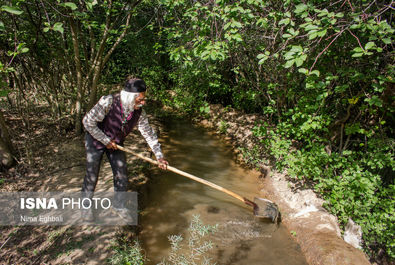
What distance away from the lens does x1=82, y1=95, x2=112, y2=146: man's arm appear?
272cm

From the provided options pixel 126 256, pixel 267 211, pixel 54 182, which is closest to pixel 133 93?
pixel 126 256

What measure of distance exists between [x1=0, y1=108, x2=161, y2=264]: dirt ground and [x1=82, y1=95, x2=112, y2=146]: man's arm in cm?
130

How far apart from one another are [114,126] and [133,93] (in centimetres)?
54

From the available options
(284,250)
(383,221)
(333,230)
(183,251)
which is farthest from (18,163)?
(383,221)

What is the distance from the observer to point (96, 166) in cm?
298

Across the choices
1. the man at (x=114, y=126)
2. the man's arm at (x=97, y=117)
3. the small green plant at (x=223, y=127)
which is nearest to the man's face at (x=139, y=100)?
the man at (x=114, y=126)

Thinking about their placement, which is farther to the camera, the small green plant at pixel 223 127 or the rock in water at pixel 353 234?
the small green plant at pixel 223 127

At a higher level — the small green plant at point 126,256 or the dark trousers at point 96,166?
the dark trousers at point 96,166

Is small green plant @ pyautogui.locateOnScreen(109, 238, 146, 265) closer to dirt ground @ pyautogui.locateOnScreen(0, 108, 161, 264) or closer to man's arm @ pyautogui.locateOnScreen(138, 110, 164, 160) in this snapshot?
dirt ground @ pyautogui.locateOnScreen(0, 108, 161, 264)

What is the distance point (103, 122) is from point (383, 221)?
3.83m

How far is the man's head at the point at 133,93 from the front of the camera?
8.78 feet

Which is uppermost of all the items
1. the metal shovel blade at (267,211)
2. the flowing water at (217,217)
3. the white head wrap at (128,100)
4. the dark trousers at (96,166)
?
the white head wrap at (128,100)

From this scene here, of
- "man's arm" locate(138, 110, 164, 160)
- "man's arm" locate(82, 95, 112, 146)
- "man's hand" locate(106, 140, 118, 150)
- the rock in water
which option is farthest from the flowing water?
"man's arm" locate(82, 95, 112, 146)

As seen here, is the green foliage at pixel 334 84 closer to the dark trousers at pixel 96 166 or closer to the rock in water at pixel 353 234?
the rock in water at pixel 353 234
